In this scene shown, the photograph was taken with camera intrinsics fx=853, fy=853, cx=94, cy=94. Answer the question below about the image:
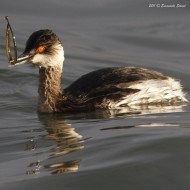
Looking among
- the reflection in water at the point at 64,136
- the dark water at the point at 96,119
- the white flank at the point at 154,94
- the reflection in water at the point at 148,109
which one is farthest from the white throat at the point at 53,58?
the reflection in water at the point at 148,109

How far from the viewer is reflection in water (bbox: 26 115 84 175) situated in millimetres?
8258

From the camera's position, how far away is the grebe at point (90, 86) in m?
11.8

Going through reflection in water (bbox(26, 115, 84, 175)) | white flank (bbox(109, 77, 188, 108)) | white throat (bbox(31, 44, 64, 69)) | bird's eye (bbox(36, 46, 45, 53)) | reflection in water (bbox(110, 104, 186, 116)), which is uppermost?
bird's eye (bbox(36, 46, 45, 53))

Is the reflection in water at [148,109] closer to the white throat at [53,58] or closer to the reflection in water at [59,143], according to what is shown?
the reflection in water at [59,143]

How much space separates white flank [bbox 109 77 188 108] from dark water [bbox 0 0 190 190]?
0.51 meters

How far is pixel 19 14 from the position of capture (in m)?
18.1

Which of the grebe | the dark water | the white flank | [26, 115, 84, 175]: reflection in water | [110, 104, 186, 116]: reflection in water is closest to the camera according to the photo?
the dark water

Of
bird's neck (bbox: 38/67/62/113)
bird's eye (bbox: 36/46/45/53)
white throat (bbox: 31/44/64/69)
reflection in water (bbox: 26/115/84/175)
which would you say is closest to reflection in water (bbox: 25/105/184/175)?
reflection in water (bbox: 26/115/84/175)

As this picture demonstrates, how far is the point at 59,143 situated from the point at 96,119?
5.45 feet

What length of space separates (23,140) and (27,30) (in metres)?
7.60

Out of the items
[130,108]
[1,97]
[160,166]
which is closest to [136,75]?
[130,108]

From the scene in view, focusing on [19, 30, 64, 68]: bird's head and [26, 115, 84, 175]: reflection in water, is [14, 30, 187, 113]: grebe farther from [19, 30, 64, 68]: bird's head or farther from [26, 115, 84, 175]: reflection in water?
[26, 115, 84, 175]: reflection in water

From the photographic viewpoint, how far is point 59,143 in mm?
9516

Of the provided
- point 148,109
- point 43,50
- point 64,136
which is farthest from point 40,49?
point 64,136
